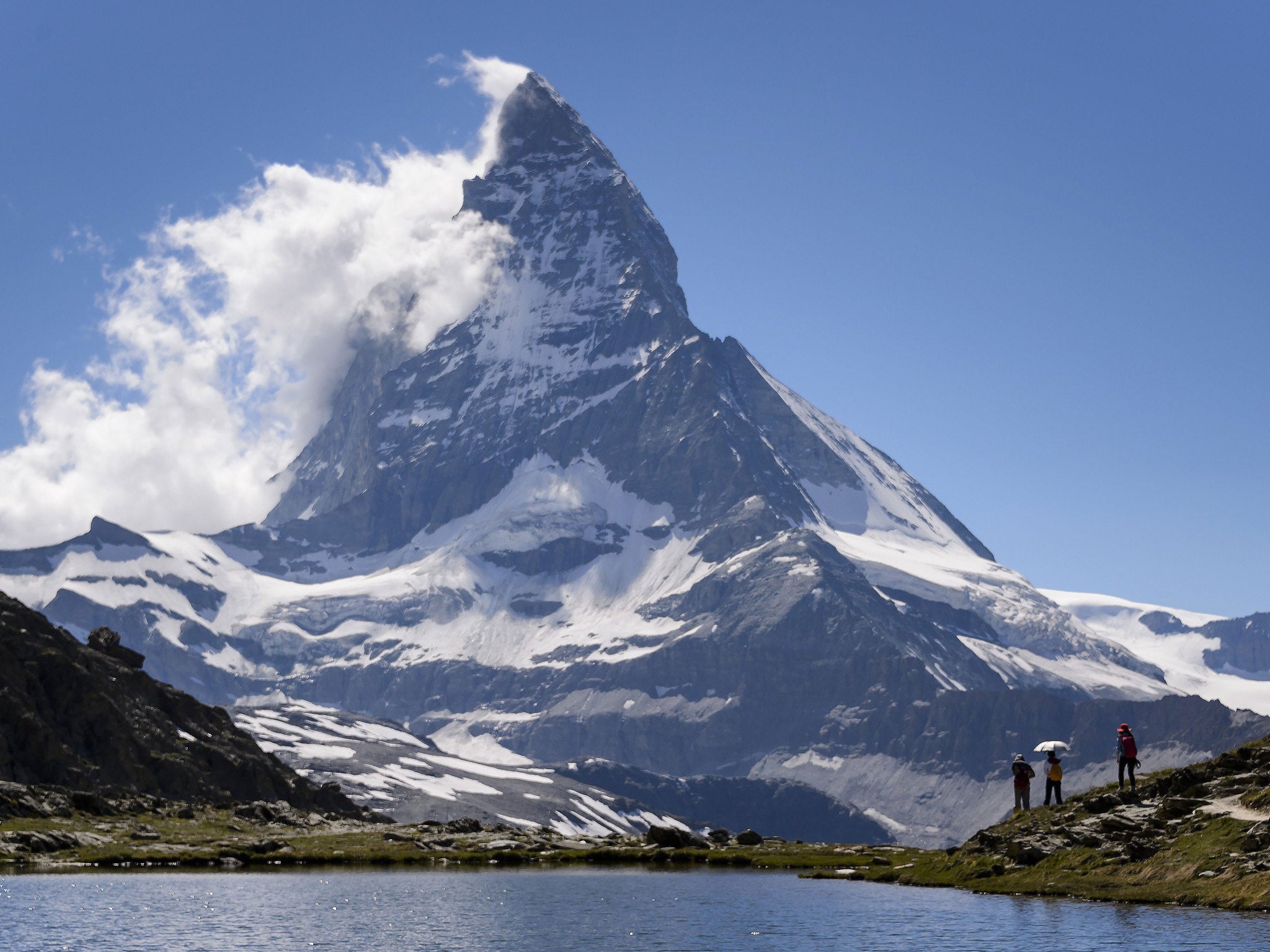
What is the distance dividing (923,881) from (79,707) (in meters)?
110

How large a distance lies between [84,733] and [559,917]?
10502 centimetres

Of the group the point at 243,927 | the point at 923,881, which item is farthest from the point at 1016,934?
the point at 243,927

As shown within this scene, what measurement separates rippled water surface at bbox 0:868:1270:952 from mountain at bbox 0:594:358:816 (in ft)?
195

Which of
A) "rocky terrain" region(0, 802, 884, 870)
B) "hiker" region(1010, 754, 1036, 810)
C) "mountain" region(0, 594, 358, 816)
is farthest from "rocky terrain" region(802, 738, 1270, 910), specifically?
"mountain" region(0, 594, 358, 816)

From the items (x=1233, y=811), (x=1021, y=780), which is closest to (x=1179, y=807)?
(x=1233, y=811)

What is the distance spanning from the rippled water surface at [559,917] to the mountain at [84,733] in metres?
59.5

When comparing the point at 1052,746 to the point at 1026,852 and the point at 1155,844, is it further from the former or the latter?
the point at 1155,844

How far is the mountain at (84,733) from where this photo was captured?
168 meters

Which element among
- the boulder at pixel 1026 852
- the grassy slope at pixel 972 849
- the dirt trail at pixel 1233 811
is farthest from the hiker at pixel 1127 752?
the dirt trail at pixel 1233 811

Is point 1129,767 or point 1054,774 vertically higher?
point 1129,767

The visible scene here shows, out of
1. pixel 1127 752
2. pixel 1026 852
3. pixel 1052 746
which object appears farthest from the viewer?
pixel 1052 746

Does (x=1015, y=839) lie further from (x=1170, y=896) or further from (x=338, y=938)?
(x=338, y=938)

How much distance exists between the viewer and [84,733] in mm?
178375

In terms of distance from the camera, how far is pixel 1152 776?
96375mm
